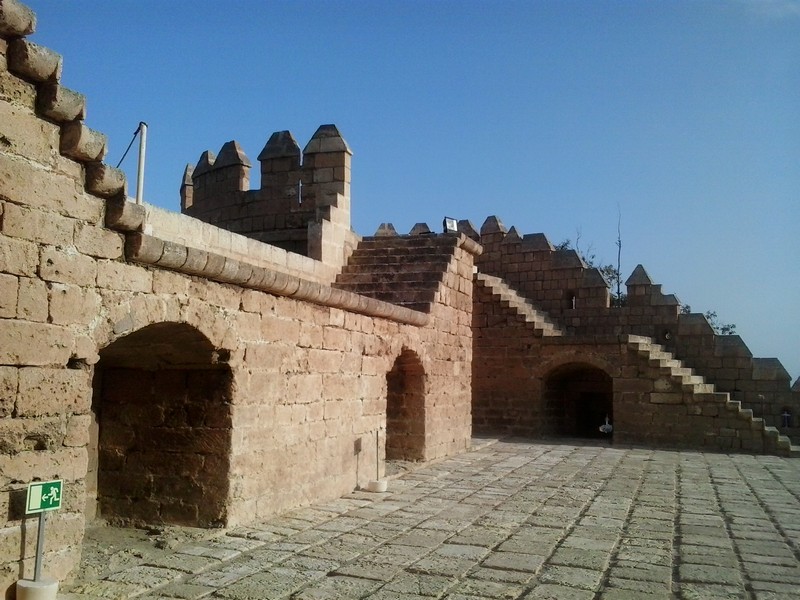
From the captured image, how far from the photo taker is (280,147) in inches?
475

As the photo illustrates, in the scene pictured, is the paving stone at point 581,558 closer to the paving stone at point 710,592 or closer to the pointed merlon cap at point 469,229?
the paving stone at point 710,592

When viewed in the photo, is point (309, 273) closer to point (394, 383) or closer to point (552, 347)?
point (394, 383)

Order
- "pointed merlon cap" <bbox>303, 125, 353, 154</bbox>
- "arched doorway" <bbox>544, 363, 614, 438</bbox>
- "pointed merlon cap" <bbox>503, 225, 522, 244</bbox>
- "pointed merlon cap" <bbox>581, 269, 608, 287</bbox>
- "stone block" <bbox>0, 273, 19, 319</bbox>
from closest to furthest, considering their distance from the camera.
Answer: "stone block" <bbox>0, 273, 19, 319</bbox>, "pointed merlon cap" <bbox>303, 125, 353, 154</bbox>, "arched doorway" <bbox>544, 363, 614, 438</bbox>, "pointed merlon cap" <bbox>581, 269, 608, 287</bbox>, "pointed merlon cap" <bbox>503, 225, 522, 244</bbox>

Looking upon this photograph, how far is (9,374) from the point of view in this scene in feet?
14.2

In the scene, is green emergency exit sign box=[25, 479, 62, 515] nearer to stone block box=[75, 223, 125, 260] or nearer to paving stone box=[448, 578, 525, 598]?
stone block box=[75, 223, 125, 260]

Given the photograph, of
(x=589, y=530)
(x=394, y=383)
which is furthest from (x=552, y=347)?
(x=589, y=530)

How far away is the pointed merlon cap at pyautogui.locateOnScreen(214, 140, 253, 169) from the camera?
12.2 m

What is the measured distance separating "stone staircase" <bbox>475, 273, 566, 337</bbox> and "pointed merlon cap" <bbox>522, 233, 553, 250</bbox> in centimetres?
145

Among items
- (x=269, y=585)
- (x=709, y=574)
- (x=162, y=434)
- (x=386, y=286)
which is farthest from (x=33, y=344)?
(x=386, y=286)

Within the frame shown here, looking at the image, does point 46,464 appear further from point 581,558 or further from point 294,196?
point 294,196

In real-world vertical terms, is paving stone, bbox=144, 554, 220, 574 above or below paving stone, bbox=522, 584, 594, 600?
above

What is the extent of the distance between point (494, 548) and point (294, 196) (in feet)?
23.7

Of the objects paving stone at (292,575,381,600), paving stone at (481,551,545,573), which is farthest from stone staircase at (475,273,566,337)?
paving stone at (292,575,381,600)

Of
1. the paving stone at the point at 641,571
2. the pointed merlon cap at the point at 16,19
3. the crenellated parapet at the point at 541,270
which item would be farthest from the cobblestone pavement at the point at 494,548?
the crenellated parapet at the point at 541,270
